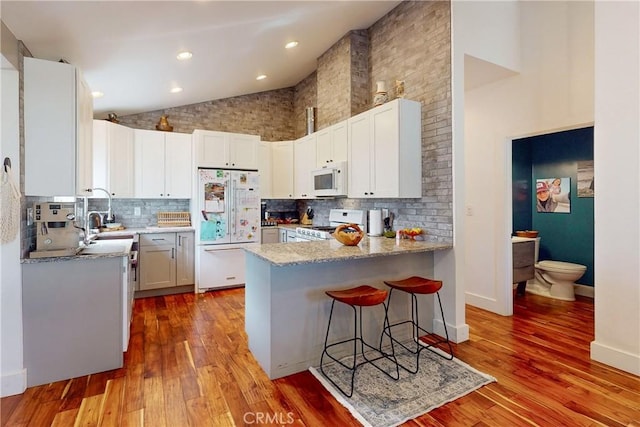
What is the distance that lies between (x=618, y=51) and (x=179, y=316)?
4.73m

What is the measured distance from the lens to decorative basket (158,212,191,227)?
4.94 metres

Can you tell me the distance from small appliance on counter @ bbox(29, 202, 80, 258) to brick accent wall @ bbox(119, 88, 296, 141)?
2992 millimetres

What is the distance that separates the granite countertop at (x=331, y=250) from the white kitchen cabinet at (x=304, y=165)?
186cm

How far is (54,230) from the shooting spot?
8.03 feet

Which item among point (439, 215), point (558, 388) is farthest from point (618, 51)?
point (558, 388)

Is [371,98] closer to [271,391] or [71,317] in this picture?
[271,391]

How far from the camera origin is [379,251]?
2602mm

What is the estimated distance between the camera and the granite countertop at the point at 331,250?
229cm

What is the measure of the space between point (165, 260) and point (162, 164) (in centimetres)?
141

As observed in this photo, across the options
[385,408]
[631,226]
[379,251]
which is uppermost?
[631,226]

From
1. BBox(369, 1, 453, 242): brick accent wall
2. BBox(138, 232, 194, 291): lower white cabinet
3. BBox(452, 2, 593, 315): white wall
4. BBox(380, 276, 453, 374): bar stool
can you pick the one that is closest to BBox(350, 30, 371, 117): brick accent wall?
BBox(369, 1, 453, 242): brick accent wall

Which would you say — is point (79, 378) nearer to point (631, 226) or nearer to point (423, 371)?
point (423, 371)

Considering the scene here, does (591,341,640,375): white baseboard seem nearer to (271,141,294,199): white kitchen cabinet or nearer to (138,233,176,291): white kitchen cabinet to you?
(271,141,294,199): white kitchen cabinet

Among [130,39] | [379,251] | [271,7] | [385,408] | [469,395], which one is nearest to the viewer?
[385,408]
